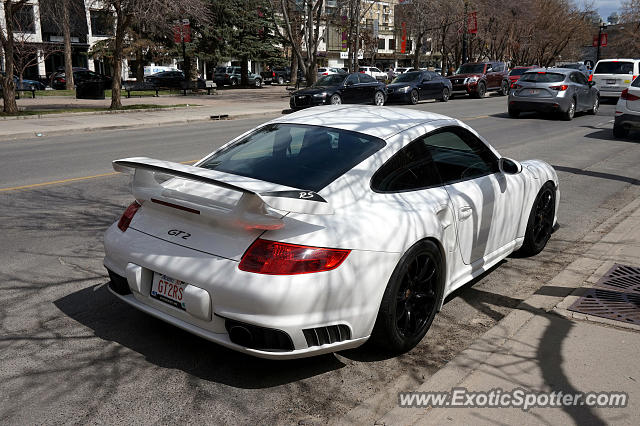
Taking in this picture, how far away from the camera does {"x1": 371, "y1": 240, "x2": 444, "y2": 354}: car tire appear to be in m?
3.65

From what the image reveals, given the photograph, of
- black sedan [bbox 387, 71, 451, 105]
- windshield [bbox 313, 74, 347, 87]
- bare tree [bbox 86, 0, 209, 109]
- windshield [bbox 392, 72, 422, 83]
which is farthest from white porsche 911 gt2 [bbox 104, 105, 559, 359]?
windshield [bbox 392, 72, 422, 83]

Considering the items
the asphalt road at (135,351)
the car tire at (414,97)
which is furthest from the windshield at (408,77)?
the asphalt road at (135,351)

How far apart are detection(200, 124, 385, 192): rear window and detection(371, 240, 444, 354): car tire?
74 cm

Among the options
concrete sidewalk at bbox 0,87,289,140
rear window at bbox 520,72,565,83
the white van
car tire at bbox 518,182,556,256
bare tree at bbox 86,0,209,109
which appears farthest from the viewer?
the white van

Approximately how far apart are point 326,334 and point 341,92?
898 inches

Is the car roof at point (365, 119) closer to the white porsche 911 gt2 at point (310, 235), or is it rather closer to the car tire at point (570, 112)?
the white porsche 911 gt2 at point (310, 235)

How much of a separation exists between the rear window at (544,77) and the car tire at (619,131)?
15.1ft

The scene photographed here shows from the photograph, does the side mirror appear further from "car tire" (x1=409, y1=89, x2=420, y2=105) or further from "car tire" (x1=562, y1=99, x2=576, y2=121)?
"car tire" (x1=409, y1=89, x2=420, y2=105)

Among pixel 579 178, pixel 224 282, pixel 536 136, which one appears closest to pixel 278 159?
pixel 224 282

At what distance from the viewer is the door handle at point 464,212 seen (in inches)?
171

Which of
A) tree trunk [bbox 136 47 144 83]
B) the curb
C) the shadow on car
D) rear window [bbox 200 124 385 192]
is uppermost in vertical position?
tree trunk [bbox 136 47 144 83]

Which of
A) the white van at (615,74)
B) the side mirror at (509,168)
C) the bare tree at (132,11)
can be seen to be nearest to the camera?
the side mirror at (509,168)

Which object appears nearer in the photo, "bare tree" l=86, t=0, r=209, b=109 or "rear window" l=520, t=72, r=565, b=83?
"rear window" l=520, t=72, r=565, b=83

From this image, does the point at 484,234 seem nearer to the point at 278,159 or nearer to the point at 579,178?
the point at 278,159
